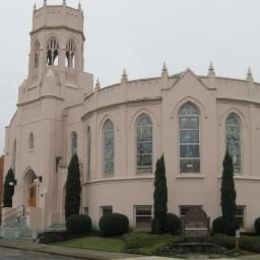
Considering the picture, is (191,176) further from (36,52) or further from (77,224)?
(36,52)

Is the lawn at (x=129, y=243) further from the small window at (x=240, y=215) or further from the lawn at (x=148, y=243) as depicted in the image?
the small window at (x=240, y=215)

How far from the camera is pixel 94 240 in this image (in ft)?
114

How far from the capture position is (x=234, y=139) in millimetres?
38781

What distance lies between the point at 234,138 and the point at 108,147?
885 centimetres

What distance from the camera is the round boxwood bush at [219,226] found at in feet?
113

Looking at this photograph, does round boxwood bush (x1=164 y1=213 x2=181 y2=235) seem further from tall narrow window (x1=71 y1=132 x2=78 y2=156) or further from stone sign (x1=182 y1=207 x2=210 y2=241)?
tall narrow window (x1=71 y1=132 x2=78 y2=156)

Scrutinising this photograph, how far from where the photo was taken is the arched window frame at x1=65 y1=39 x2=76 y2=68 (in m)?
48.7

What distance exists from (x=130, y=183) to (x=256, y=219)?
8604 millimetres

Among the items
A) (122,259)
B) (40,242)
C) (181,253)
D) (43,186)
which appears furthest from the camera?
(43,186)

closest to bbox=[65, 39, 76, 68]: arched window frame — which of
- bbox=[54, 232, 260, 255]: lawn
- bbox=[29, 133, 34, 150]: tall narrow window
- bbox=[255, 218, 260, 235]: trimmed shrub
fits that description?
bbox=[29, 133, 34, 150]: tall narrow window

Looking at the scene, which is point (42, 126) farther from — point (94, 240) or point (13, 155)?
point (94, 240)

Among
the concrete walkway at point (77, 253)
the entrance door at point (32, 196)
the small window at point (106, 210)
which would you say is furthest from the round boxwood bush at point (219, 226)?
the entrance door at point (32, 196)

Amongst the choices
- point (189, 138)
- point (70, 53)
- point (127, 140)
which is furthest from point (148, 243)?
point (70, 53)

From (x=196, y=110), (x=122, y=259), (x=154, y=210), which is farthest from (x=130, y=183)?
(x=122, y=259)
